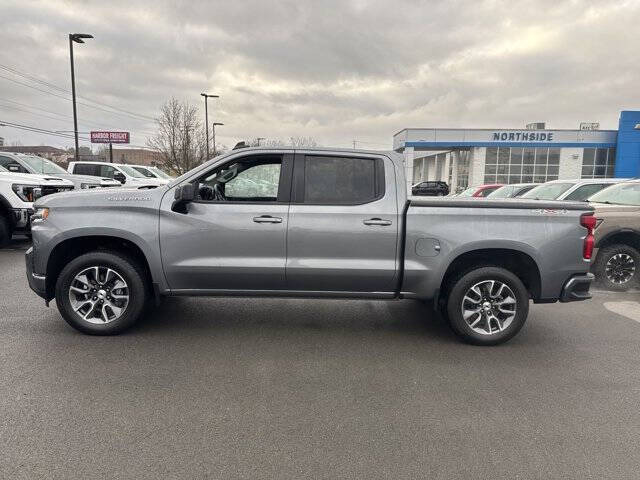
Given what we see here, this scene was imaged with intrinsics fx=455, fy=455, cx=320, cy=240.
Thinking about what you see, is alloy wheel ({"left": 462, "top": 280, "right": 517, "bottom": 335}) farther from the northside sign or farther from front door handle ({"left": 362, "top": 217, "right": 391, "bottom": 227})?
the northside sign

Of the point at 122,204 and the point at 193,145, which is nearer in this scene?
the point at 122,204

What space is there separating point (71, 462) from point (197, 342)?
1.95 m

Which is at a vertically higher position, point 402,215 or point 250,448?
point 402,215

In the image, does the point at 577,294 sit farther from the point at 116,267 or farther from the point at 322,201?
the point at 116,267

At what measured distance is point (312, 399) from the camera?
344 cm

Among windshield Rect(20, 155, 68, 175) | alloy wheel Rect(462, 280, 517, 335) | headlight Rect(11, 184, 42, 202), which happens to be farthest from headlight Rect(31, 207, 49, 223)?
windshield Rect(20, 155, 68, 175)

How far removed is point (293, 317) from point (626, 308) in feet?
14.7

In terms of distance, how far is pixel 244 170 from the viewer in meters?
4.80

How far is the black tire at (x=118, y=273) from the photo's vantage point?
4520 millimetres

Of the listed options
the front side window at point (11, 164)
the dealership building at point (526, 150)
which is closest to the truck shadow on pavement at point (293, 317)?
the front side window at point (11, 164)

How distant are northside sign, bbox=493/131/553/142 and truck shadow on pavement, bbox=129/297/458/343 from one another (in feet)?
114

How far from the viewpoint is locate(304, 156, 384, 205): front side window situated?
15.0 feet

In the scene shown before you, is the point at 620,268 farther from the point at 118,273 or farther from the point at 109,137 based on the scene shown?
the point at 109,137

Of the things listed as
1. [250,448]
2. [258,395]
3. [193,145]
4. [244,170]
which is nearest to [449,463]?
[250,448]
